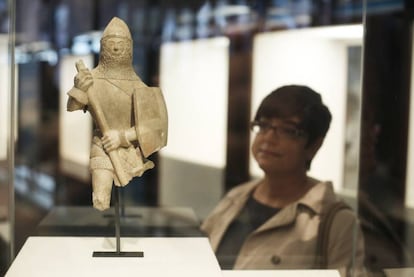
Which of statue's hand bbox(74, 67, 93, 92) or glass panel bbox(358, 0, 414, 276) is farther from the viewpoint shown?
glass panel bbox(358, 0, 414, 276)

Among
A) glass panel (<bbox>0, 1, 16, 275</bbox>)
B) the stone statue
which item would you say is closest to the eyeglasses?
the stone statue

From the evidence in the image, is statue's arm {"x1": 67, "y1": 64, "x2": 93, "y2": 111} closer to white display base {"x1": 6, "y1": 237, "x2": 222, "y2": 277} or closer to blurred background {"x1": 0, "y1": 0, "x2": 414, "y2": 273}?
white display base {"x1": 6, "y1": 237, "x2": 222, "y2": 277}

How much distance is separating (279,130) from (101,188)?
0.93m

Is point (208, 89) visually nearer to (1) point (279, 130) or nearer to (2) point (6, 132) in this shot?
(1) point (279, 130)

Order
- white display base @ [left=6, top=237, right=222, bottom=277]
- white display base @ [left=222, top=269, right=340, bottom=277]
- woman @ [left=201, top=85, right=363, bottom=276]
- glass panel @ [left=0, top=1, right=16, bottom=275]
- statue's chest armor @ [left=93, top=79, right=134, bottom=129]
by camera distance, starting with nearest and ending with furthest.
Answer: white display base @ [left=6, top=237, right=222, bottom=277] → statue's chest armor @ [left=93, top=79, right=134, bottom=129] → white display base @ [left=222, top=269, right=340, bottom=277] → glass panel @ [left=0, top=1, right=16, bottom=275] → woman @ [left=201, top=85, right=363, bottom=276]

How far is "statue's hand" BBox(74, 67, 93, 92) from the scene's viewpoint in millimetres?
1818

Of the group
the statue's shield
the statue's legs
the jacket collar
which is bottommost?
the jacket collar

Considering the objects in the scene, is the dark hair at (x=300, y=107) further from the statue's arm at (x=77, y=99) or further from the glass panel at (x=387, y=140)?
the statue's arm at (x=77, y=99)

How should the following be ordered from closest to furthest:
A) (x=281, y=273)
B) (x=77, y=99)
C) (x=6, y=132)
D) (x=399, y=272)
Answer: (x=77, y=99) → (x=281, y=273) → (x=6, y=132) → (x=399, y=272)

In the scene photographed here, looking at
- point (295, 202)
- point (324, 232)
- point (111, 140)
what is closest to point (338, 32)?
point (295, 202)

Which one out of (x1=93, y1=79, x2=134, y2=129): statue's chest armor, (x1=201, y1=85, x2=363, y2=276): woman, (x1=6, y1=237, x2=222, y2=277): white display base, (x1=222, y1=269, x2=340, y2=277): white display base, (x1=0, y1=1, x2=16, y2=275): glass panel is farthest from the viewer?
(x1=201, y1=85, x2=363, y2=276): woman

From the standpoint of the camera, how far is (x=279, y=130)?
8.15ft

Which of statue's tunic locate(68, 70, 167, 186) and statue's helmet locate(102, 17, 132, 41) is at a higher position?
statue's helmet locate(102, 17, 132, 41)

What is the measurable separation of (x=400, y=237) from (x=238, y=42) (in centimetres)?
110
